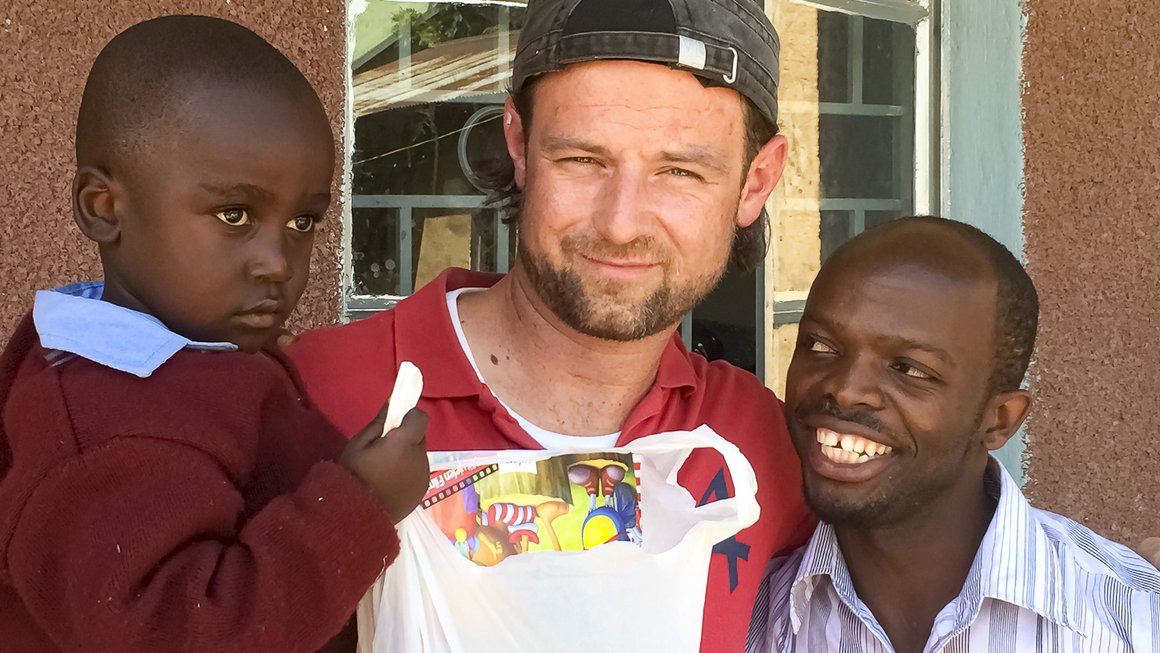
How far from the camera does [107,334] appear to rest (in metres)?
1.18

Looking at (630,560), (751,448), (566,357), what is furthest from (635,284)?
(630,560)

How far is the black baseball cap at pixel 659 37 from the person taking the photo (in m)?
1.66


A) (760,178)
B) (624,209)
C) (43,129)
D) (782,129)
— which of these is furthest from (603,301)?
(782,129)

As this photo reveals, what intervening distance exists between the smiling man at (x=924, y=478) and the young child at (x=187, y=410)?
0.75 meters

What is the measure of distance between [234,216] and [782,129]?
6.69 ft

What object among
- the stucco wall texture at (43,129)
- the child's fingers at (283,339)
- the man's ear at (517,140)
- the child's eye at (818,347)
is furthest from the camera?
the stucco wall texture at (43,129)

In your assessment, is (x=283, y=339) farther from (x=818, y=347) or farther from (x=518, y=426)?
(x=818, y=347)

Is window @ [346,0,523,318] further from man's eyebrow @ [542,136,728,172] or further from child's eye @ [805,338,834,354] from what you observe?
child's eye @ [805,338,834,354]

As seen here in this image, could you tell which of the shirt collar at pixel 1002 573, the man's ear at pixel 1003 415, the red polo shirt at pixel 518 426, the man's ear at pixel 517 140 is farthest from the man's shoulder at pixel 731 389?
→ the man's ear at pixel 517 140

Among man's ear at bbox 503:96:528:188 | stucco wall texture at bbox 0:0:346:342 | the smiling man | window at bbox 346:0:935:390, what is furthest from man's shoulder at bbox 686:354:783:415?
stucco wall texture at bbox 0:0:346:342

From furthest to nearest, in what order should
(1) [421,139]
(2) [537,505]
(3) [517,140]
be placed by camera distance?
(1) [421,139], (3) [517,140], (2) [537,505]

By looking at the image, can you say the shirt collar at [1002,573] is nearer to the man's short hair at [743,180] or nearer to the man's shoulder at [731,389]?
the man's shoulder at [731,389]

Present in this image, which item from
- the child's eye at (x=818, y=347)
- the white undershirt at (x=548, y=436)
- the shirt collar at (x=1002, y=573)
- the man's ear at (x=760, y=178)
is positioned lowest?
the shirt collar at (x=1002, y=573)

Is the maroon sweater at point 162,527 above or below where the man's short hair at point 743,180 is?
below
